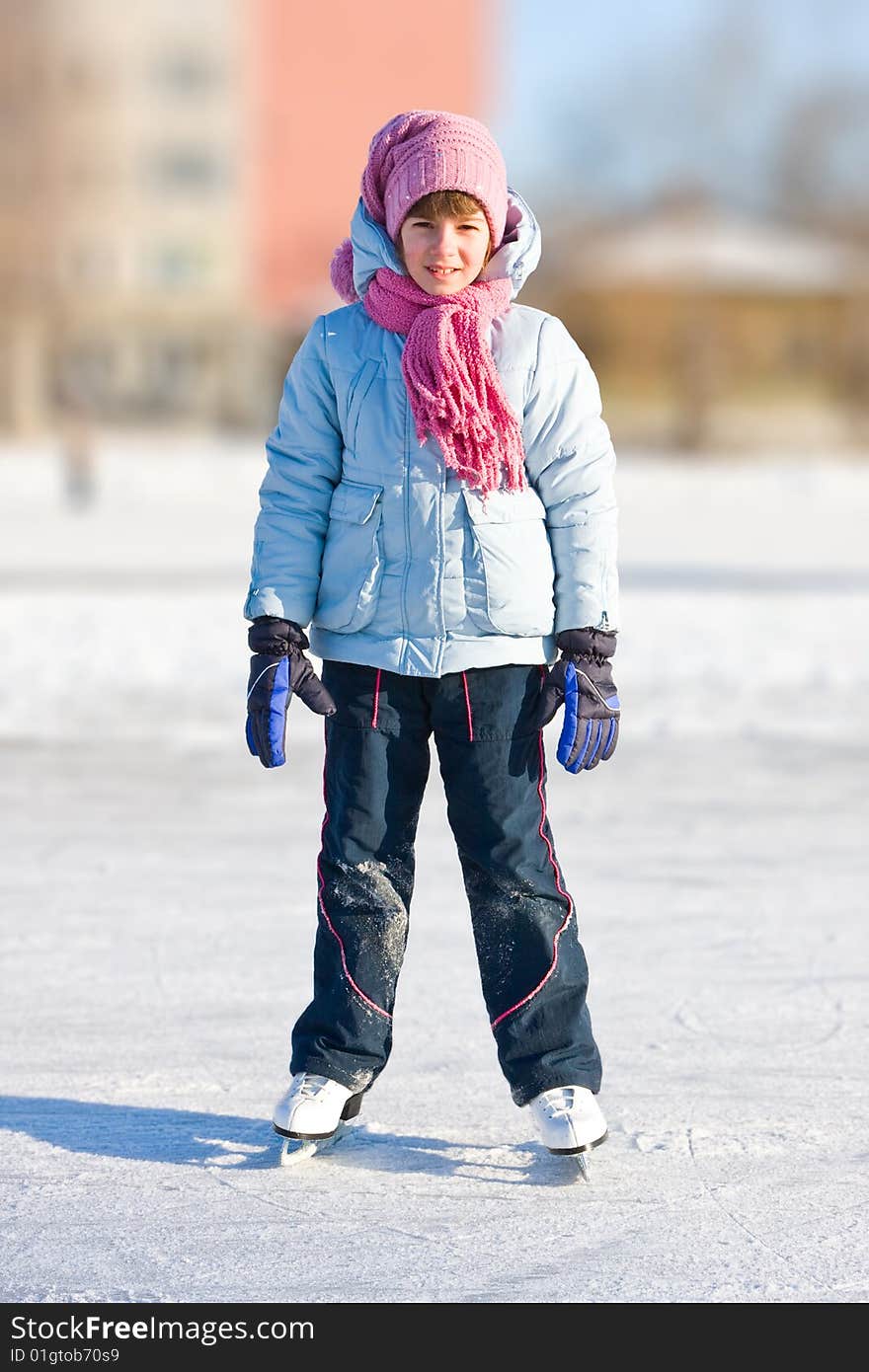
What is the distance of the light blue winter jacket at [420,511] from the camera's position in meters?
2.85

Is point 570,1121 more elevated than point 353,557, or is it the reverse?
point 353,557

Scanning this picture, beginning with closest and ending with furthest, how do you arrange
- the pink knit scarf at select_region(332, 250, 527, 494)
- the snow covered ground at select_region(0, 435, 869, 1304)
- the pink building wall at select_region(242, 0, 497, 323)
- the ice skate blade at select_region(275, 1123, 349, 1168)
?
the snow covered ground at select_region(0, 435, 869, 1304), the pink knit scarf at select_region(332, 250, 527, 494), the ice skate blade at select_region(275, 1123, 349, 1168), the pink building wall at select_region(242, 0, 497, 323)

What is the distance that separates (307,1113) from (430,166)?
56.8 inches

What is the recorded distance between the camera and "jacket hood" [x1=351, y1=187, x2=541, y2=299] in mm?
2869

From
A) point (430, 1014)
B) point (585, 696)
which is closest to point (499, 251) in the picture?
point (585, 696)

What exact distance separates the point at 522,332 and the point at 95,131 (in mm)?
46426

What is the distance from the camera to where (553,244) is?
3647 cm

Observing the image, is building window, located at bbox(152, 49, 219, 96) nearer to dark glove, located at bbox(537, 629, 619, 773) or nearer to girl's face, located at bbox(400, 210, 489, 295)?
girl's face, located at bbox(400, 210, 489, 295)

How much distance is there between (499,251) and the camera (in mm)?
2896

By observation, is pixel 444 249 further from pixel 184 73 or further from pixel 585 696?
pixel 184 73

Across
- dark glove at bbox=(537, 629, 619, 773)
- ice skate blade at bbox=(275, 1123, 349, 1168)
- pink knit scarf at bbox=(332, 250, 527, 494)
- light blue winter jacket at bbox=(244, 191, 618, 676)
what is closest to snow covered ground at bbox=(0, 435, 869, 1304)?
ice skate blade at bbox=(275, 1123, 349, 1168)

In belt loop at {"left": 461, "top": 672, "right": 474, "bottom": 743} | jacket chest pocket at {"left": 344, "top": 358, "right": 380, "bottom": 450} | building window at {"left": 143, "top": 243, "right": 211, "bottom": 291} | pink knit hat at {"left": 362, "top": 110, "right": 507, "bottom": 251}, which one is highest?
building window at {"left": 143, "top": 243, "right": 211, "bottom": 291}

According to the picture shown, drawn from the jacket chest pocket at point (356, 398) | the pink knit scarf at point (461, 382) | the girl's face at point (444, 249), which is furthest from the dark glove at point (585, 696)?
the girl's face at point (444, 249)

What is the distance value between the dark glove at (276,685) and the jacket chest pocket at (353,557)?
0.26 feet
